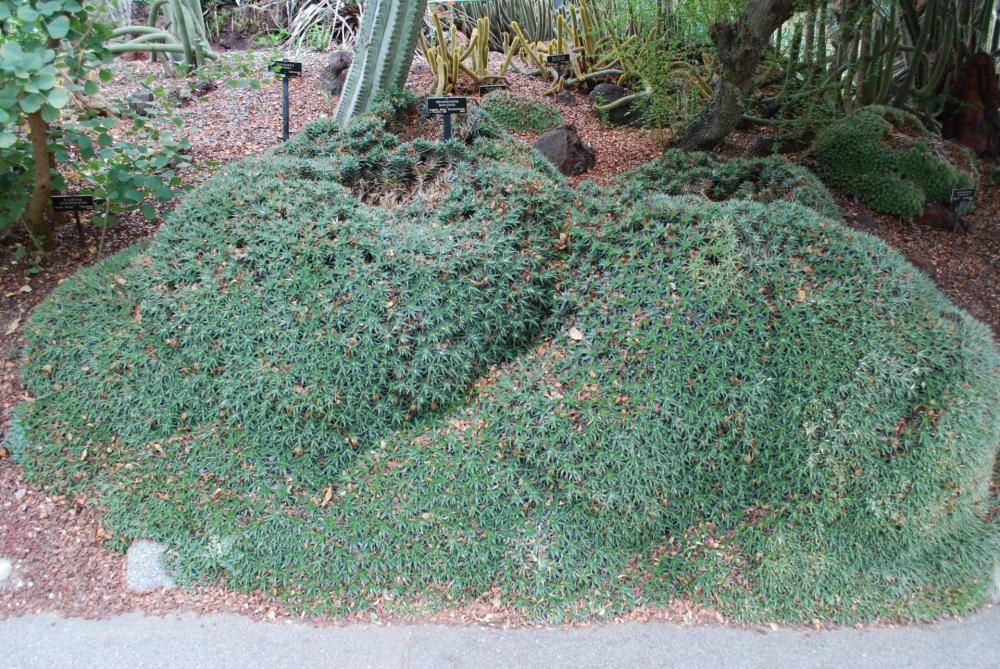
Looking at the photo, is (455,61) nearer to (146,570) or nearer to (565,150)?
(565,150)

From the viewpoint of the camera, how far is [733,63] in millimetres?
5570

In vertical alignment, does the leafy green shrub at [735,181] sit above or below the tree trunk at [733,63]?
below

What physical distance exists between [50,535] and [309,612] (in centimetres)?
123

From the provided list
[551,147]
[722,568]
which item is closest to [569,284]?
[722,568]

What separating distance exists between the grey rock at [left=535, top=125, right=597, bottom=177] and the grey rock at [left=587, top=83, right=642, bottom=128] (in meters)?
1.74

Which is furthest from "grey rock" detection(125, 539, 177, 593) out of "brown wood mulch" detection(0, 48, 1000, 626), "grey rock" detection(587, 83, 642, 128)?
"grey rock" detection(587, 83, 642, 128)

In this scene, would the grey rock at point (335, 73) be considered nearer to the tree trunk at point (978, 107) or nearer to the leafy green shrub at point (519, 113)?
the leafy green shrub at point (519, 113)

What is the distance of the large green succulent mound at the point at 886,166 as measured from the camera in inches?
216

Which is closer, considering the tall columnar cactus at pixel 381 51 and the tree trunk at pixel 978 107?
Answer: the tall columnar cactus at pixel 381 51

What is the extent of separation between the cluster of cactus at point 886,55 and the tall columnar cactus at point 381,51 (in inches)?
151

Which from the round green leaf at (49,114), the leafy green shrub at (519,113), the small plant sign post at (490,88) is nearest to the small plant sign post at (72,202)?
the round green leaf at (49,114)

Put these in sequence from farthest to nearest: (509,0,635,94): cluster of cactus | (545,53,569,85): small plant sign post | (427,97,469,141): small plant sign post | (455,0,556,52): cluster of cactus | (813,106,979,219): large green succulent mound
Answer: (455,0,556,52): cluster of cactus
(509,0,635,94): cluster of cactus
(545,53,569,85): small plant sign post
(813,106,979,219): large green succulent mound
(427,97,469,141): small plant sign post

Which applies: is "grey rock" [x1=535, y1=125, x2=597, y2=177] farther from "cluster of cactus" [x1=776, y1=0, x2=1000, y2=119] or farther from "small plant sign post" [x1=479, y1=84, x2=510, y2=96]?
"cluster of cactus" [x1=776, y1=0, x2=1000, y2=119]

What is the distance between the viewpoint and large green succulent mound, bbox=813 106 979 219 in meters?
5.50
